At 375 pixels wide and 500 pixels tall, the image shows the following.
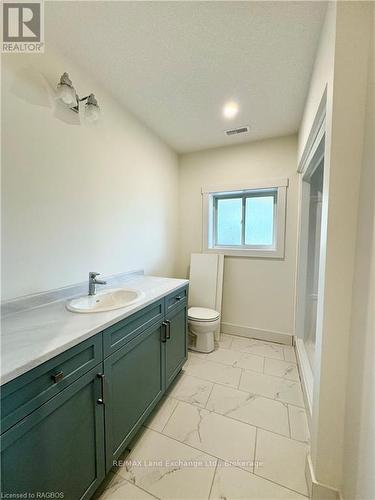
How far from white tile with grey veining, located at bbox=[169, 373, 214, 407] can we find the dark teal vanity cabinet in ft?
1.11

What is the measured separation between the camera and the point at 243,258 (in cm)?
269

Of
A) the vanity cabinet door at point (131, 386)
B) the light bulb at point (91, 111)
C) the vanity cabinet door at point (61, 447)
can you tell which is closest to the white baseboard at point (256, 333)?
the vanity cabinet door at point (131, 386)

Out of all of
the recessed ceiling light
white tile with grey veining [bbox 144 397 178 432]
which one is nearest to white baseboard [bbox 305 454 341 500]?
white tile with grey veining [bbox 144 397 178 432]

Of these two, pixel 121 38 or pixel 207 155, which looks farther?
pixel 207 155

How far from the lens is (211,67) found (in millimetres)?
1446

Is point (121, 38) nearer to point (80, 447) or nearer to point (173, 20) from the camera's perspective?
point (173, 20)

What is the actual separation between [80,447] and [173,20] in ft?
7.10

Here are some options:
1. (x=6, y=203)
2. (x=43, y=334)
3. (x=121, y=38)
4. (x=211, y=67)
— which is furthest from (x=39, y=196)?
(x=211, y=67)

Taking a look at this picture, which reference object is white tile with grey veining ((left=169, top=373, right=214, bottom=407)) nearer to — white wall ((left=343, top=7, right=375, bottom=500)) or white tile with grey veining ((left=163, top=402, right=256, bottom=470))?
white tile with grey veining ((left=163, top=402, right=256, bottom=470))

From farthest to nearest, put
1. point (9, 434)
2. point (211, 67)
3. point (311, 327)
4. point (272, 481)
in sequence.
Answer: point (311, 327) < point (211, 67) < point (272, 481) < point (9, 434)

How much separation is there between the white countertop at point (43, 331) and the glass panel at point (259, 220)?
5.96ft

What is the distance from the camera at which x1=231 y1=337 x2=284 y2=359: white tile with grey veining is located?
2.33 metres

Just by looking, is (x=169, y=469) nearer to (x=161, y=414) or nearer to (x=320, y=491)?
(x=161, y=414)

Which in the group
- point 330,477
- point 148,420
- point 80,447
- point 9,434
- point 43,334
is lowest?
point 148,420
